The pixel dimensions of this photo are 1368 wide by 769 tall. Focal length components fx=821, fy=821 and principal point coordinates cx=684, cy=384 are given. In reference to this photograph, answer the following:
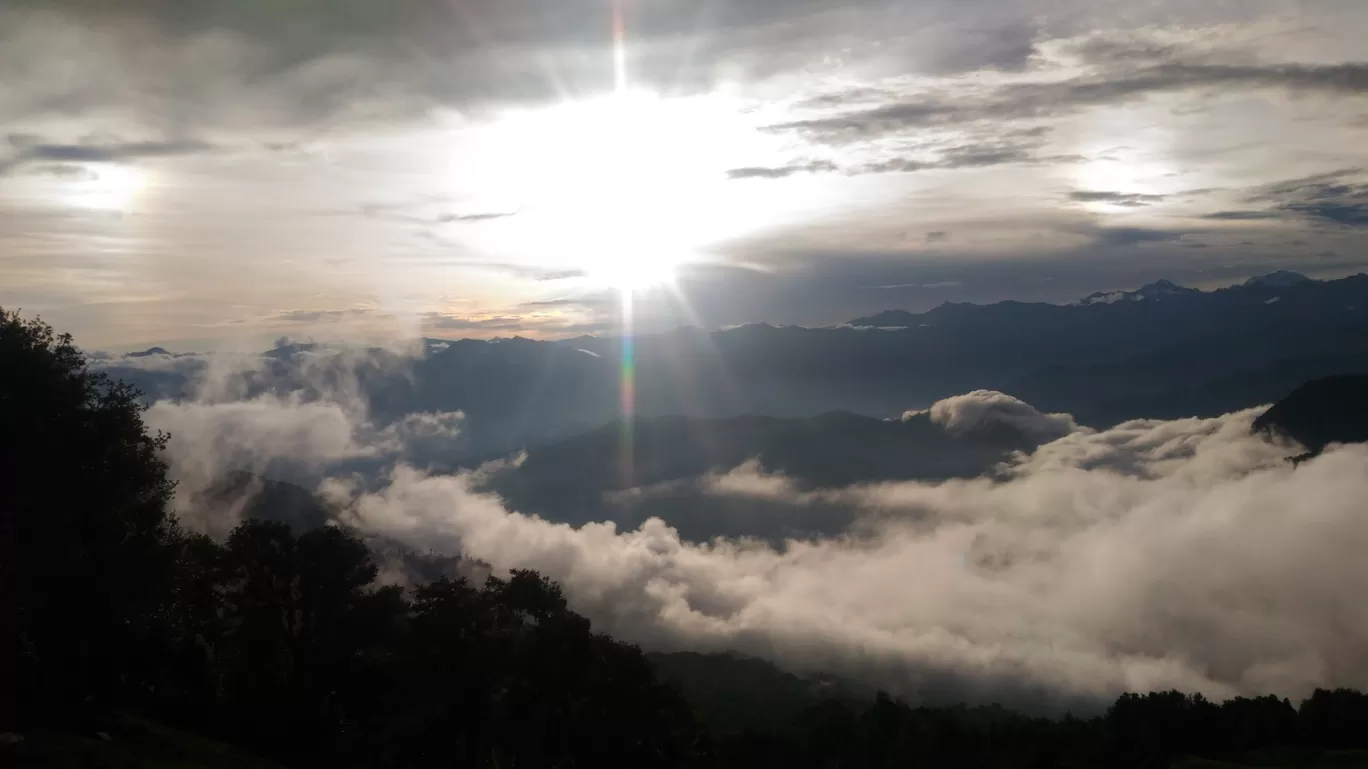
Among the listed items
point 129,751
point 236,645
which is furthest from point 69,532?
point 236,645

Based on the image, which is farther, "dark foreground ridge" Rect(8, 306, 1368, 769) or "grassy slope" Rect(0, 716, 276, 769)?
"dark foreground ridge" Rect(8, 306, 1368, 769)

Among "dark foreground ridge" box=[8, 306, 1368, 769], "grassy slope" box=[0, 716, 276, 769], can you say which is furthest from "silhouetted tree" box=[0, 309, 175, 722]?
"grassy slope" box=[0, 716, 276, 769]

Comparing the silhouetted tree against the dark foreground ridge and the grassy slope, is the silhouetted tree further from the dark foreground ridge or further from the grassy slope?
the grassy slope

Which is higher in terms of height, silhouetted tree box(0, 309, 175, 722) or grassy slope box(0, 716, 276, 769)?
silhouetted tree box(0, 309, 175, 722)

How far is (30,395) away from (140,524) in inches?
241

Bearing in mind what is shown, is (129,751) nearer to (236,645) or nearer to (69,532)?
(69,532)

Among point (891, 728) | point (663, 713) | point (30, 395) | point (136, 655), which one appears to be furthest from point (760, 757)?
point (30, 395)

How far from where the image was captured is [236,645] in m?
38.2

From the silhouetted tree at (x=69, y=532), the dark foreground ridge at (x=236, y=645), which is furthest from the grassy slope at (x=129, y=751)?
the silhouetted tree at (x=69, y=532)

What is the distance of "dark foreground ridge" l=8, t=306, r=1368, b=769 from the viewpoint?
28188 mm

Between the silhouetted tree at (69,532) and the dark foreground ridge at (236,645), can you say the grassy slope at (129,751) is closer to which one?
the dark foreground ridge at (236,645)

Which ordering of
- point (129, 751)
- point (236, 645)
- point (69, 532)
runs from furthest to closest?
point (236, 645)
point (69, 532)
point (129, 751)

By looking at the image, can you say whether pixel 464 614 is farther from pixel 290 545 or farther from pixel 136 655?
pixel 136 655

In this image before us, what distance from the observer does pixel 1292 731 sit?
8294cm
